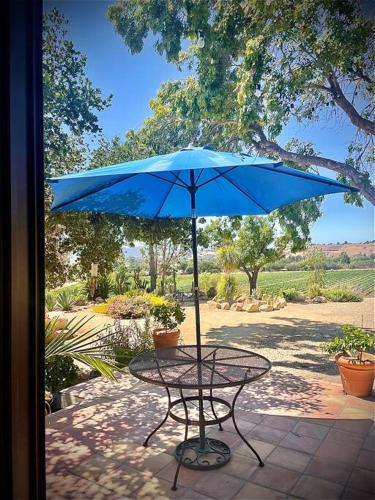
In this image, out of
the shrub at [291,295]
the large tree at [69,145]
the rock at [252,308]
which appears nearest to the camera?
the large tree at [69,145]

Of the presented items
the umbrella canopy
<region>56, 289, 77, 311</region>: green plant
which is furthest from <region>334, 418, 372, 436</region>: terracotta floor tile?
<region>56, 289, 77, 311</region>: green plant

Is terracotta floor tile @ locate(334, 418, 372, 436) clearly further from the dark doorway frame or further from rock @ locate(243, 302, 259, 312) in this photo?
rock @ locate(243, 302, 259, 312)

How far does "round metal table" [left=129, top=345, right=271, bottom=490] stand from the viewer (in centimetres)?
211

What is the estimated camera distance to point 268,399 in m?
3.32

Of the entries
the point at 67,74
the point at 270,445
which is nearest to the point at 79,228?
the point at 67,74

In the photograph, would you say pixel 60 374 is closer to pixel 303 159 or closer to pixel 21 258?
pixel 21 258

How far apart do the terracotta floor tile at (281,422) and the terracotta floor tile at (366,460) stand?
0.51 m

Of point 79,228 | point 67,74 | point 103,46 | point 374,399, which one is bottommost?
point 374,399

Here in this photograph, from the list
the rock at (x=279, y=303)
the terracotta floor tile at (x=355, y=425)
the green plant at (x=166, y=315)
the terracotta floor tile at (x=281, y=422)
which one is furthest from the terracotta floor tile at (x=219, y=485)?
the rock at (x=279, y=303)

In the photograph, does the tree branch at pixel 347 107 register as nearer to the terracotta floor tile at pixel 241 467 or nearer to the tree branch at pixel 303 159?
the tree branch at pixel 303 159

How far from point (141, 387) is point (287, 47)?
13.2 ft

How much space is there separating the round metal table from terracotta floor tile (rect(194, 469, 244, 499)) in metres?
0.08

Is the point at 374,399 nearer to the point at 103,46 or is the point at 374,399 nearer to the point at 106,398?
the point at 106,398

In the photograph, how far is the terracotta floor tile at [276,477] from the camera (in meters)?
1.99
